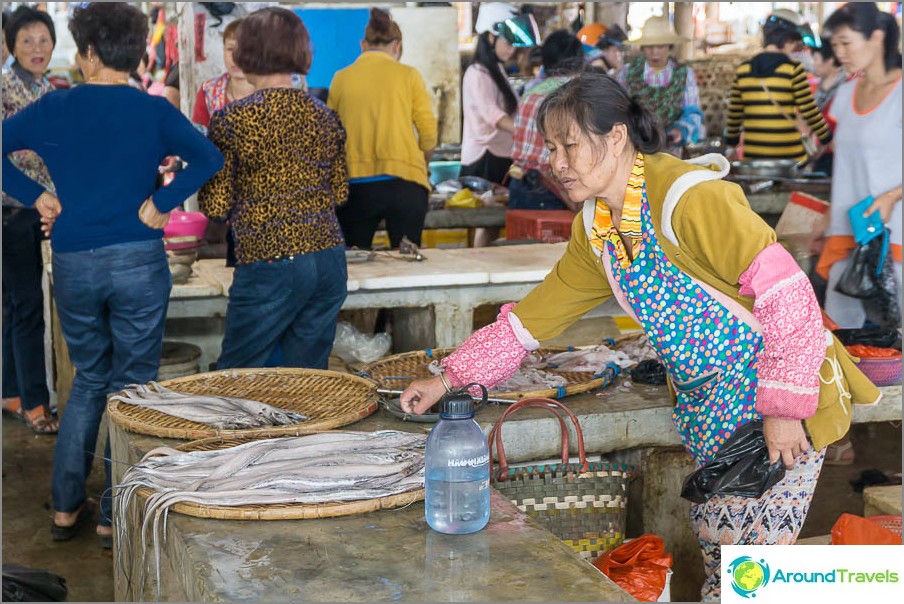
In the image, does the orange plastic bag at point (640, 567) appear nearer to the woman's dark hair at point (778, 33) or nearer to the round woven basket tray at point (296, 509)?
the round woven basket tray at point (296, 509)

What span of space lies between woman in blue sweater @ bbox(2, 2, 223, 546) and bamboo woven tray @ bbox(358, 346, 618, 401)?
932mm

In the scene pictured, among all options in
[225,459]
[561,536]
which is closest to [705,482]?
[561,536]

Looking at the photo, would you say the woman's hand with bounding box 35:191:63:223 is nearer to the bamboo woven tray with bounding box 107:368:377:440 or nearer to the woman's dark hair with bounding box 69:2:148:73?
the woman's dark hair with bounding box 69:2:148:73

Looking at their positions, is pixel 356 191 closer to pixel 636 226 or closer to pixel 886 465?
pixel 886 465

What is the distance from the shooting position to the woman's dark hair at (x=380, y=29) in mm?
5586

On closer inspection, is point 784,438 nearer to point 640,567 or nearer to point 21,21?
point 640,567

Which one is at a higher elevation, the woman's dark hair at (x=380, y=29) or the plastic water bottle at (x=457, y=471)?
the woman's dark hair at (x=380, y=29)

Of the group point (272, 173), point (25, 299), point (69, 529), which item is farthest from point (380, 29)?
point (69, 529)

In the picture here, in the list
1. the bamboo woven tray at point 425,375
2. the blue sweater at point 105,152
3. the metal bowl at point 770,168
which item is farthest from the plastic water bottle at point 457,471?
the metal bowl at point 770,168

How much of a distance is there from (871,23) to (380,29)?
2.34 m

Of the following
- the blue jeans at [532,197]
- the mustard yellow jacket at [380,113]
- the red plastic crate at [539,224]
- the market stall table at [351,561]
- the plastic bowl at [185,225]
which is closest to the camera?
the market stall table at [351,561]

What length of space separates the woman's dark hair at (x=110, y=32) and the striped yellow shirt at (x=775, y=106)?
16.2 feet

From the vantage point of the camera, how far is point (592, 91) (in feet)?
8.02

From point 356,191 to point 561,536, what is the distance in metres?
3.17
